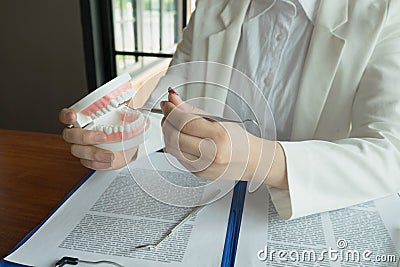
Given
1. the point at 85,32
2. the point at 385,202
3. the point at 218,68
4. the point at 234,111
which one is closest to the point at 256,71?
the point at 218,68

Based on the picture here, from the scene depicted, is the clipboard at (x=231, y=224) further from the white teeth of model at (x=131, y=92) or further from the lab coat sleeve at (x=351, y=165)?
the white teeth of model at (x=131, y=92)

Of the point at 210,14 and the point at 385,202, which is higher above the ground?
the point at 210,14

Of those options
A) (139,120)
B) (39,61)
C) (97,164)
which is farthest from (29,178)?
(39,61)

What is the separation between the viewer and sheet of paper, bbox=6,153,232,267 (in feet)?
1.40

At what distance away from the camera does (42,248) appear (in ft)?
1.44

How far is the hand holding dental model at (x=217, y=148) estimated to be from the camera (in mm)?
421

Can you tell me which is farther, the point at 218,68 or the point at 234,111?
the point at 218,68

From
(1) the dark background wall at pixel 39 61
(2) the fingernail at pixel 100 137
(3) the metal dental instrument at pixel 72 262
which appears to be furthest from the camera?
(1) the dark background wall at pixel 39 61

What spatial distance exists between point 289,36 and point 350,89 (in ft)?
0.49

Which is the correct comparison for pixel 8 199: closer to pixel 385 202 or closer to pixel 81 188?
pixel 81 188

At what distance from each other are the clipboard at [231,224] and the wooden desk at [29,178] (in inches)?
0.9

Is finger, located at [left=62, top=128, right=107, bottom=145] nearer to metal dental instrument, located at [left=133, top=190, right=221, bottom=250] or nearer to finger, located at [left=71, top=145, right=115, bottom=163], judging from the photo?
finger, located at [left=71, top=145, right=115, bottom=163]

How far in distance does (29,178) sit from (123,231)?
25 centimetres

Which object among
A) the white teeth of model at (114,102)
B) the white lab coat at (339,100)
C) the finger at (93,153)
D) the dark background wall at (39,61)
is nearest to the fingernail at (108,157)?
the finger at (93,153)
